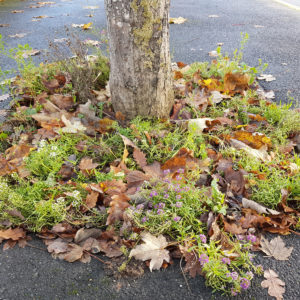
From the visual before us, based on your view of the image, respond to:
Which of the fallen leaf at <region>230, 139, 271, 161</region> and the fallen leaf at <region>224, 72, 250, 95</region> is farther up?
the fallen leaf at <region>224, 72, 250, 95</region>

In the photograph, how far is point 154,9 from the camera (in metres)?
2.07

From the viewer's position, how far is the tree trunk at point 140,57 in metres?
2.07

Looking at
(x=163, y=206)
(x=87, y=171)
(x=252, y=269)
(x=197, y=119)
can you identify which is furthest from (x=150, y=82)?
(x=252, y=269)

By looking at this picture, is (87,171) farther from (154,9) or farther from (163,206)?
(154,9)

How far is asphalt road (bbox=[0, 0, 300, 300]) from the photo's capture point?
145cm

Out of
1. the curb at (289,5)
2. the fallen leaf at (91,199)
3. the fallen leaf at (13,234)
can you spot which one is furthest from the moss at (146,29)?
the curb at (289,5)

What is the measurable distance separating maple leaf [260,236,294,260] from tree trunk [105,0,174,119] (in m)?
1.42

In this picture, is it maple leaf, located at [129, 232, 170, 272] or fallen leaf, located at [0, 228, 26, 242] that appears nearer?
maple leaf, located at [129, 232, 170, 272]

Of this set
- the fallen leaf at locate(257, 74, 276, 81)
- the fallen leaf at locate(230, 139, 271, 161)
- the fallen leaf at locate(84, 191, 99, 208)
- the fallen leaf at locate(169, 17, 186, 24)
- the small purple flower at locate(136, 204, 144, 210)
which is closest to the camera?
the small purple flower at locate(136, 204, 144, 210)

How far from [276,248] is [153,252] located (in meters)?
0.74

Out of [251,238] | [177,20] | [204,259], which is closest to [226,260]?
[204,259]

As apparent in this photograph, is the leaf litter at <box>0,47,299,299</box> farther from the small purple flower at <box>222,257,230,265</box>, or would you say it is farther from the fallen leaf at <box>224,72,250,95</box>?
the fallen leaf at <box>224,72,250,95</box>

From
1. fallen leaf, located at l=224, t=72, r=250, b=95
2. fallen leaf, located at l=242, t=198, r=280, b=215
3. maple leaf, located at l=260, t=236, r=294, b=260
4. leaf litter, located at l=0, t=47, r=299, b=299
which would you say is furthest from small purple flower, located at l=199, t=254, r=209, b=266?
fallen leaf, located at l=224, t=72, r=250, b=95

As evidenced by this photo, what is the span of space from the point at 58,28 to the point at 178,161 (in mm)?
5253
